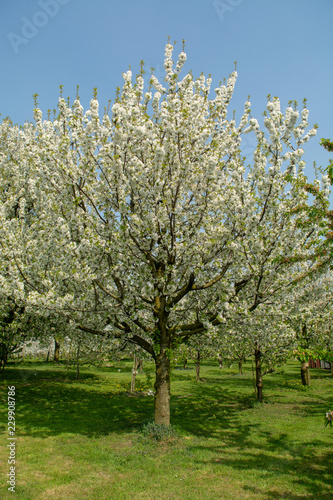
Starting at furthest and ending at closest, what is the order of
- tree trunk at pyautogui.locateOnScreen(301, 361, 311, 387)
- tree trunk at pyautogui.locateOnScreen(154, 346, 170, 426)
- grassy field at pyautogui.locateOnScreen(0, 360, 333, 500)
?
tree trunk at pyautogui.locateOnScreen(301, 361, 311, 387), tree trunk at pyautogui.locateOnScreen(154, 346, 170, 426), grassy field at pyautogui.locateOnScreen(0, 360, 333, 500)

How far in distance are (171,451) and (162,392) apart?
1.74 metres

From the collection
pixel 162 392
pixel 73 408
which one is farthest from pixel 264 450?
pixel 73 408

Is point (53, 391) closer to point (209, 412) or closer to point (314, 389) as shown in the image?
point (209, 412)

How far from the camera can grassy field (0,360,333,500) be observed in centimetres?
730

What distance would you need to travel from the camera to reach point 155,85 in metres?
10.9

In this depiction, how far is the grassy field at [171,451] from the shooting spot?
7.30m

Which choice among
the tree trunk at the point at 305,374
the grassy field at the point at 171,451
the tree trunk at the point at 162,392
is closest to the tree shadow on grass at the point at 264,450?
the grassy field at the point at 171,451

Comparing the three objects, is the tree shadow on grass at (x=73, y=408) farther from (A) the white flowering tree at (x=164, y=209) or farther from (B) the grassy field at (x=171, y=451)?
(A) the white flowering tree at (x=164, y=209)

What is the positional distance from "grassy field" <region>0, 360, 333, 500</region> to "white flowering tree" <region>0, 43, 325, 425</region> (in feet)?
6.24

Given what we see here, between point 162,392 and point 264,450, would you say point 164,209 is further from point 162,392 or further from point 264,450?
point 264,450

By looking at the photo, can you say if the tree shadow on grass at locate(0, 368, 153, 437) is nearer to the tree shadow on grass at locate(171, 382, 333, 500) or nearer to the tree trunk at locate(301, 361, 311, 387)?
the tree shadow on grass at locate(171, 382, 333, 500)

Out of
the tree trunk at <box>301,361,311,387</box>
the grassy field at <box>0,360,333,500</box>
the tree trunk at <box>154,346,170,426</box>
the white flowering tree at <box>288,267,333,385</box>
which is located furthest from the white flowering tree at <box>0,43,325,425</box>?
the tree trunk at <box>301,361,311,387</box>

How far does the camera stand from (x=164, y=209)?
31.8 feet

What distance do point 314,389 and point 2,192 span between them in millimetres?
23957
